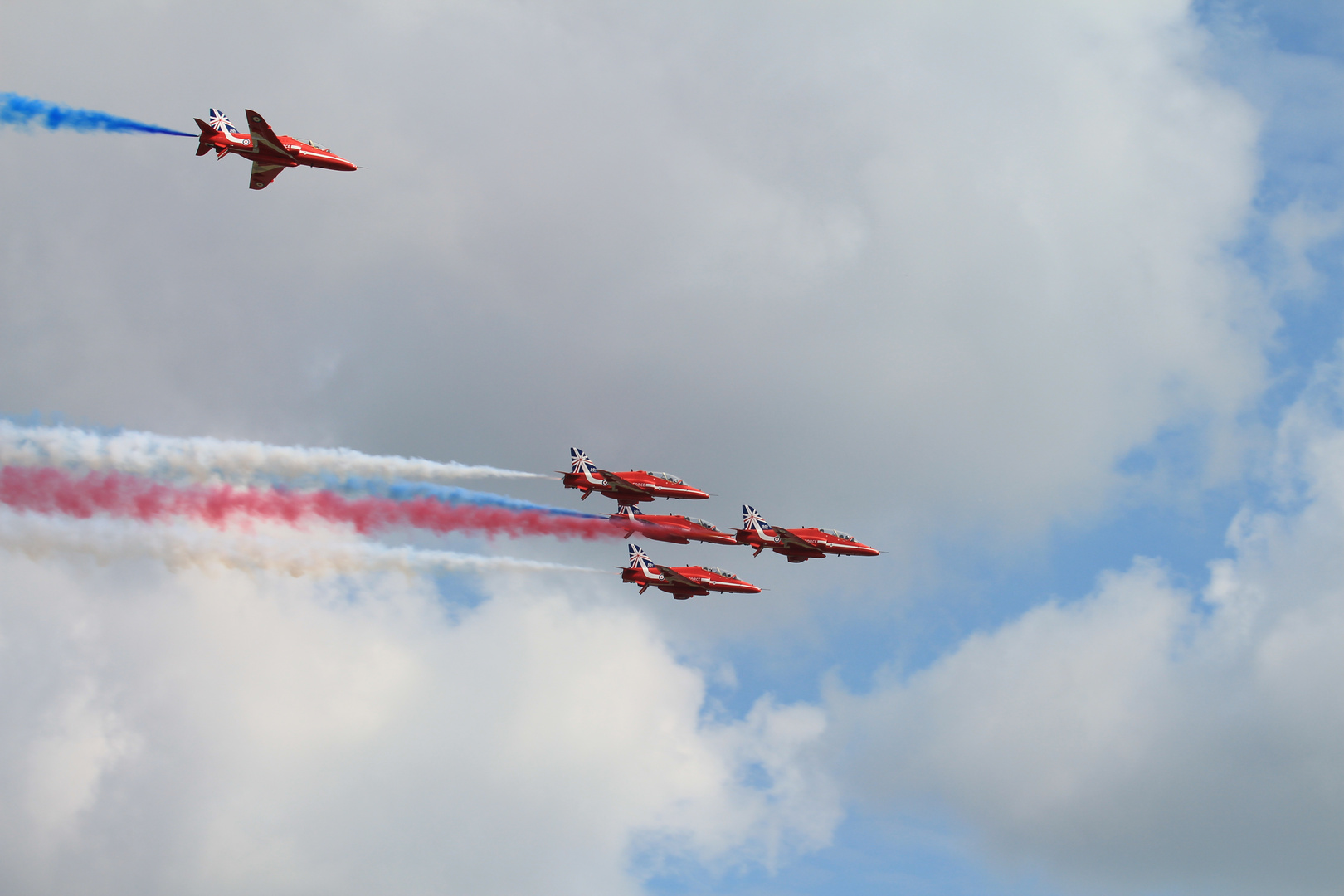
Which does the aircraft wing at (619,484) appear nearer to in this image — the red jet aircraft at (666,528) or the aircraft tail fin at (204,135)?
the red jet aircraft at (666,528)

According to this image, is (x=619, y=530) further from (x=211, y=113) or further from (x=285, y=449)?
(x=211, y=113)

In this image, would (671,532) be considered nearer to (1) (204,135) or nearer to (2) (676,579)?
(2) (676,579)

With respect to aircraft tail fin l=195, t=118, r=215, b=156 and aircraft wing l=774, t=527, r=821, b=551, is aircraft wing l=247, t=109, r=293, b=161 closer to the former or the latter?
aircraft tail fin l=195, t=118, r=215, b=156

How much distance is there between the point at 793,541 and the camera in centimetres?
13650

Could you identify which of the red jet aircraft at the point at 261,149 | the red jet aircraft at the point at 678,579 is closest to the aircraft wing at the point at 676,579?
the red jet aircraft at the point at 678,579

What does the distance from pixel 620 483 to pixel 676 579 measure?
9042mm

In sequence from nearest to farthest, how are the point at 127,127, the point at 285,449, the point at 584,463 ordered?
the point at 127,127 → the point at 285,449 → the point at 584,463

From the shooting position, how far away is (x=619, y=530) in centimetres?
13238

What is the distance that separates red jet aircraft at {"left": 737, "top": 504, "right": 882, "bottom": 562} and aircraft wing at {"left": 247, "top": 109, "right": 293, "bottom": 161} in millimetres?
48952

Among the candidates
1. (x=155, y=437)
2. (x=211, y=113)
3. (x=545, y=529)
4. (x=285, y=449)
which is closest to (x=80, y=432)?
(x=155, y=437)

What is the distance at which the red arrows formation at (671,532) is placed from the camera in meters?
131

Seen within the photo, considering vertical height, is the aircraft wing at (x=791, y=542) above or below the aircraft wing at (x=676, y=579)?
above

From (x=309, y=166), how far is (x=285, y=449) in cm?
1959

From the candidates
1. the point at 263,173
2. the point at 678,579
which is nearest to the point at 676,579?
the point at 678,579
